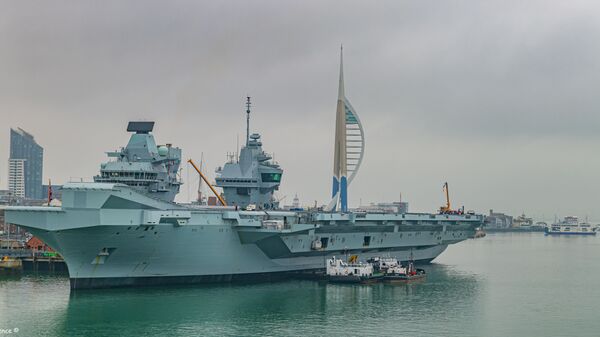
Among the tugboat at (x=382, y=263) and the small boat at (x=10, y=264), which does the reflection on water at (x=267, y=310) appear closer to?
the tugboat at (x=382, y=263)

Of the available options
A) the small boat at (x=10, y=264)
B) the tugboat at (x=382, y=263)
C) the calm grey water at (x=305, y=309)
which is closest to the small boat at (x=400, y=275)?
the tugboat at (x=382, y=263)

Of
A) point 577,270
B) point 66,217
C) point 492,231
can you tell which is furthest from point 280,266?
point 492,231

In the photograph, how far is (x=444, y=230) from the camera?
54.2m

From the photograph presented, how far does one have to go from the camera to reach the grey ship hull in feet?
113

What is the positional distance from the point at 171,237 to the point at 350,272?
11210 millimetres

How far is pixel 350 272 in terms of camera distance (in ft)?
141

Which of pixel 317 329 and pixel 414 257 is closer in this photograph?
pixel 317 329

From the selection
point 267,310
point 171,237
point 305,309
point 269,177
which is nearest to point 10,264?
point 269,177

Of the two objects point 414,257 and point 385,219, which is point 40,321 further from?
point 414,257

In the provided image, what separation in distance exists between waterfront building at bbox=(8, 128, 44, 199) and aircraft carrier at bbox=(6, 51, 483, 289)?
128 m

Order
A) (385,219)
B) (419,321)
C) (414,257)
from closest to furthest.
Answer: (419,321), (385,219), (414,257)

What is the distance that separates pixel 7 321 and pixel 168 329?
6.02m

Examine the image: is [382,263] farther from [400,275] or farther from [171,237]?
[171,237]

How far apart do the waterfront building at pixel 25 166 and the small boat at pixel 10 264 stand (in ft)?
392
